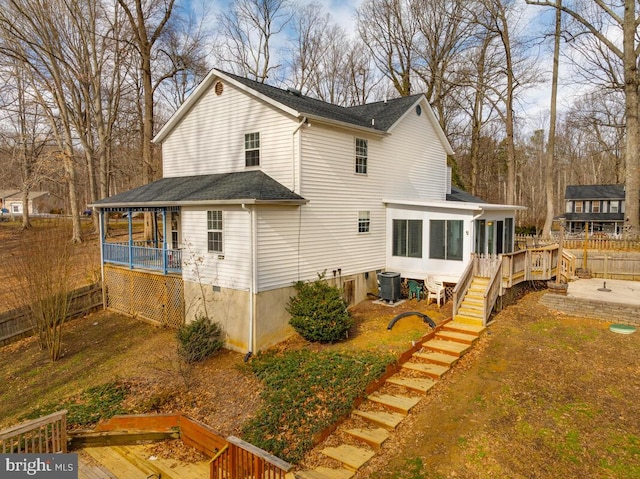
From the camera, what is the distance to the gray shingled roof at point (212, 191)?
37.6 ft

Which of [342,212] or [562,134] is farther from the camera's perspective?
[562,134]

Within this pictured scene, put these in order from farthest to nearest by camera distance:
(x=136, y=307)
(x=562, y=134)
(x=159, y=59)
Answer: (x=562, y=134), (x=159, y=59), (x=136, y=307)

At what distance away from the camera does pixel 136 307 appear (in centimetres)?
1552

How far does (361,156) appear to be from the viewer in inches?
580

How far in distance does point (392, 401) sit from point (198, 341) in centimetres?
613

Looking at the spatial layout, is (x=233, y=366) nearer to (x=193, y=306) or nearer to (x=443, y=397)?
(x=193, y=306)

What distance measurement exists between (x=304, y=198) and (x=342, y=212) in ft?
6.83

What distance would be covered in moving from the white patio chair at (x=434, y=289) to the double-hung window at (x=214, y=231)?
25.7 ft

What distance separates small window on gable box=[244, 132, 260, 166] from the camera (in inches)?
537

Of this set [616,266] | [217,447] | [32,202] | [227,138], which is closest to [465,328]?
[217,447]

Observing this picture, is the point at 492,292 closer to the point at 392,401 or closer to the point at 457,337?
the point at 457,337

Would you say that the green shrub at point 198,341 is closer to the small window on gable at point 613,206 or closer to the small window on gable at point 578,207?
the small window on gable at point 578,207

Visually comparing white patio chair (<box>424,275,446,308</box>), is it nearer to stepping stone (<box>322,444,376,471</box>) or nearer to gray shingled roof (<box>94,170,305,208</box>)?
gray shingled roof (<box>94,170,305,208</box>)

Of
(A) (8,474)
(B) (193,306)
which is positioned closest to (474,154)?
(B) (193,306)
